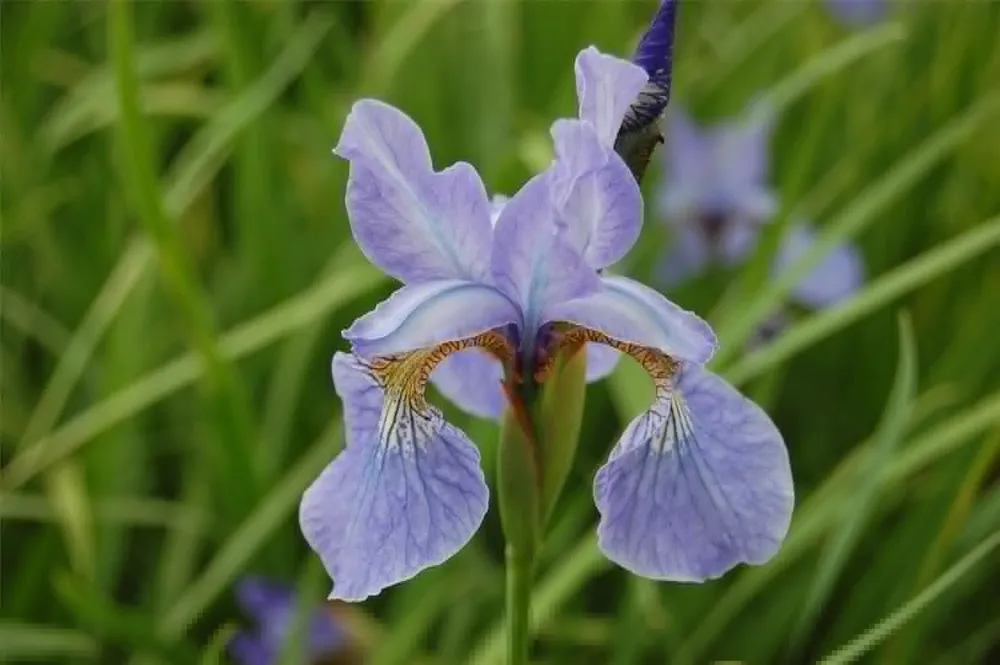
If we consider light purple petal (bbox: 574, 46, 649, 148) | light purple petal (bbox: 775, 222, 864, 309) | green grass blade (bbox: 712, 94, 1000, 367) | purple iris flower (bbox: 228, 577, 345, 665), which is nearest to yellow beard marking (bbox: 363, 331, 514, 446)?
light purple petal (bbox: 574, 46, 649, 148)

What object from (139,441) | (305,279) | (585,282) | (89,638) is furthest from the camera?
(305,279)

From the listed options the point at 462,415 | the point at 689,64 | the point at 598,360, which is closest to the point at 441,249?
the point at 598,360

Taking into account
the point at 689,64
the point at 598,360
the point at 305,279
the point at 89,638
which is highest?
the point at 598,360

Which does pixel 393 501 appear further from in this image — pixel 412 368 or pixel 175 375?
pixel 175 375

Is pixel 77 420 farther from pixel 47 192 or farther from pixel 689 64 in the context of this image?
pixel 689 64

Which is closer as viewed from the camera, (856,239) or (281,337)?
(281,337)

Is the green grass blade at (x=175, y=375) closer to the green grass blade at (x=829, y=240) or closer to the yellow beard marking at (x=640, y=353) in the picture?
the green grass blade at (x=829, y=240)
